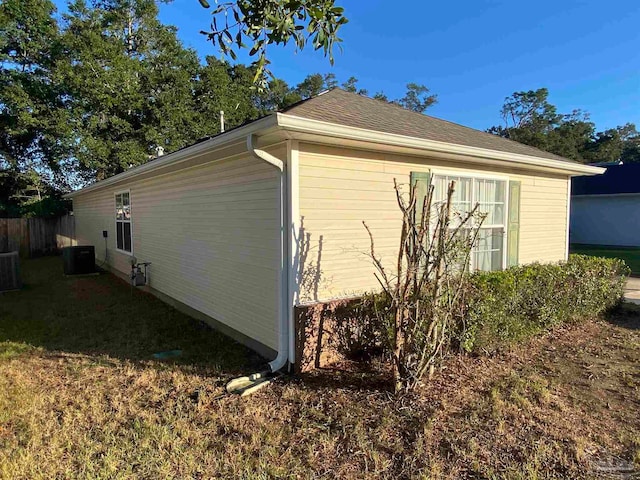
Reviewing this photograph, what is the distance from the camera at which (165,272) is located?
782 centimetres

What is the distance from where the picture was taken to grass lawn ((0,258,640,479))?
2.71 meters

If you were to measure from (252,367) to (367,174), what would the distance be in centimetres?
267

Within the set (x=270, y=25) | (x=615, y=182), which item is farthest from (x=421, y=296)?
(x=615, y=182)

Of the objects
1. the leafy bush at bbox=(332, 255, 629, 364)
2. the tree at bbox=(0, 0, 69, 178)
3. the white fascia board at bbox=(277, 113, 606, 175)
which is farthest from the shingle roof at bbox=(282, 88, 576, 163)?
the tree at bbox=(0, 0, 69, 178)

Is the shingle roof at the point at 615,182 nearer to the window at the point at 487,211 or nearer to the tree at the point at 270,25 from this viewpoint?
the window at the point at 487,211

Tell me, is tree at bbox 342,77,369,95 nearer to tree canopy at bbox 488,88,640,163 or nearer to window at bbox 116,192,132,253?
tree canopy at bbox 488,88,640,163

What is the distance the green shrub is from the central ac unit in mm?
10116

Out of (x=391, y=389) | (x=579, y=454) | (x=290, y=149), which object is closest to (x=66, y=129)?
(x=290, y=149)

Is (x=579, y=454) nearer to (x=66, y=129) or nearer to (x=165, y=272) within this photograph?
(x=165, y=272)

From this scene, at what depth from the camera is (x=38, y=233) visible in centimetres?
1738

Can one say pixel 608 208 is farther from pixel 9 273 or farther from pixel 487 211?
pixel 9 273

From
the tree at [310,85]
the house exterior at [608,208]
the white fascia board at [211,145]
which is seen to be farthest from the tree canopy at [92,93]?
the house exterior at [608,208]

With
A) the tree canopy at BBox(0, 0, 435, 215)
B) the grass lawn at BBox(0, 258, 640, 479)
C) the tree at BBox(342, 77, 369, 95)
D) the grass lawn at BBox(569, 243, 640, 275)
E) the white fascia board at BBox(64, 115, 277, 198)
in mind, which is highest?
the tree at BBox(342, 77, 369, 95)

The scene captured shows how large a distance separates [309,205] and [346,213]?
57 cm
